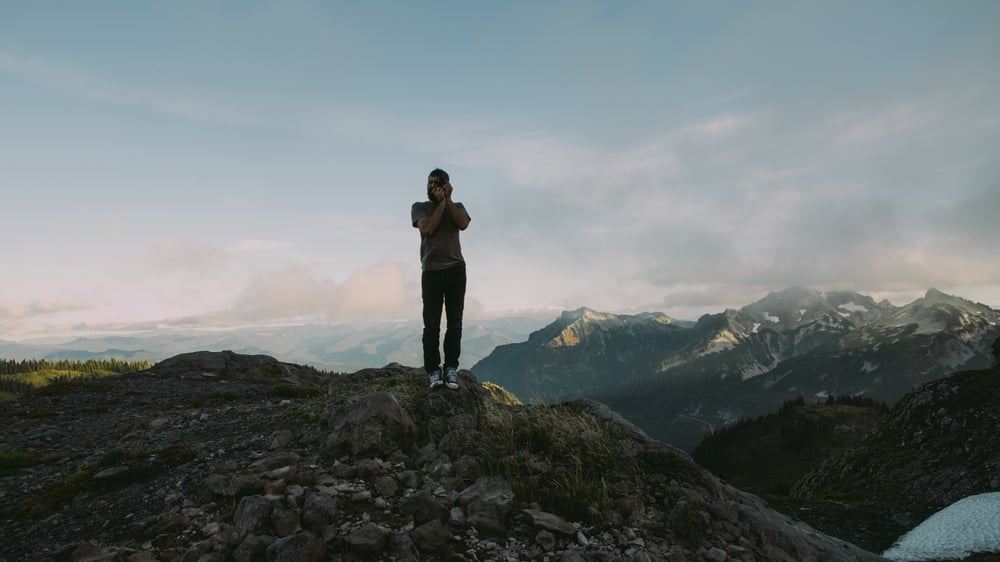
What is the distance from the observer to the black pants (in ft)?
32.7

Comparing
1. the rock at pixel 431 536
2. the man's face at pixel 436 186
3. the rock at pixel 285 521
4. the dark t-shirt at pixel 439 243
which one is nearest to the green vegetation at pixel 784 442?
the dark t-shirt at pixel 439 243

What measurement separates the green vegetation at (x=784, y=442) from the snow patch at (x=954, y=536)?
9579cm

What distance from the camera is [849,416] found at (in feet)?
451

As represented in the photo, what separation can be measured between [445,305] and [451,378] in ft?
5.31

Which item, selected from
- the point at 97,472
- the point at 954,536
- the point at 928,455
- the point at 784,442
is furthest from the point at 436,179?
the point at 784,442

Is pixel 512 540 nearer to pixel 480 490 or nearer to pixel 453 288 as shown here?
pixel 480 490

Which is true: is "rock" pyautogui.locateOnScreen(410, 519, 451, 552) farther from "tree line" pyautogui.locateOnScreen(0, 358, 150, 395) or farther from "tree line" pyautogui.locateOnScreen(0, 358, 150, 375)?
"tree line" pyautogui.locateOnScreen(0, 358, 150, 375)

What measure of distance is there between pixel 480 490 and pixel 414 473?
1136 mm

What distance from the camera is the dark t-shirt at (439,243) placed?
32.1 ft

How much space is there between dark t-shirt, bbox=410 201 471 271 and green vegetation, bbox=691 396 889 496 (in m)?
115

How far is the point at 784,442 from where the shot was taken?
135 metres

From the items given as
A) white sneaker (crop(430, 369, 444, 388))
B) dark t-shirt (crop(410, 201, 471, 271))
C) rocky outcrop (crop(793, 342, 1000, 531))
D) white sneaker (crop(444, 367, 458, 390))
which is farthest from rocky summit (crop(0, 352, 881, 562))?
rocky outcrop (crop(793, 342, 1000, 531))

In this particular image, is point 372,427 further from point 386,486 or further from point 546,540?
point 546,540

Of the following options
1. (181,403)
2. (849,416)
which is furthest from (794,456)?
(181,403)
